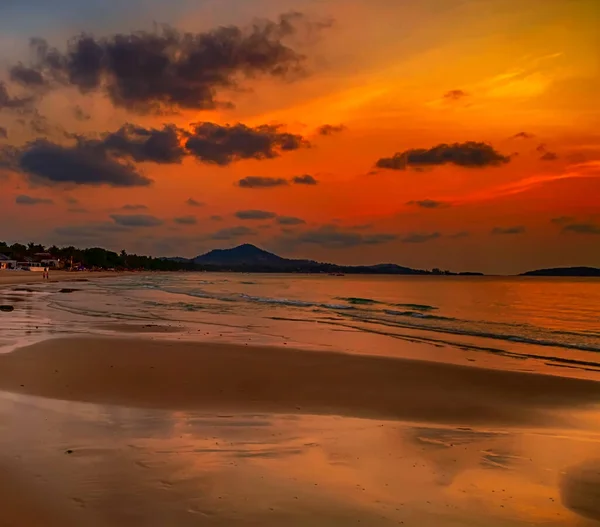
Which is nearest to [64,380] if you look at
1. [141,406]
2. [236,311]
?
[141,406]

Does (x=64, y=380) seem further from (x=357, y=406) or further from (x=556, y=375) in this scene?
(x=556, y=375)

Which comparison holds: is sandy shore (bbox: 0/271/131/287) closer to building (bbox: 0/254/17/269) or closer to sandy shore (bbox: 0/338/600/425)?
building (bbox: 0/254/17/269)

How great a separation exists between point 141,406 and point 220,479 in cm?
373

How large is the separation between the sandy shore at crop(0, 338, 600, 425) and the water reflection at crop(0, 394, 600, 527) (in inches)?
40.7

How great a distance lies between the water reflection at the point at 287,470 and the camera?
4918mm

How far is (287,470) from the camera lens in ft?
19.7

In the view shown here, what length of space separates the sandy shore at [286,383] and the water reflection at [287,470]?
1033 millimetres

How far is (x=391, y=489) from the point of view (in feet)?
18.3

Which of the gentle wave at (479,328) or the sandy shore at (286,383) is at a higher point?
the gentle wave at (479,328)

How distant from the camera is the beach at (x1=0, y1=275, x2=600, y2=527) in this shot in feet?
16.5

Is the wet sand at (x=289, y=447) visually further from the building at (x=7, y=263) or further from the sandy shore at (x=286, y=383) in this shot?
the building at (x=7, y=263)

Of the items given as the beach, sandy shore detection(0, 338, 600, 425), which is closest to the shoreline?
sandy shore detection(0, 338, 600, 425)

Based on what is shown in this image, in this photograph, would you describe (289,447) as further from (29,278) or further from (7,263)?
(7,263)

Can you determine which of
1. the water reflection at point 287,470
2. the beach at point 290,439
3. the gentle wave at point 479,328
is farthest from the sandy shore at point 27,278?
the water reflection at point 287,470
